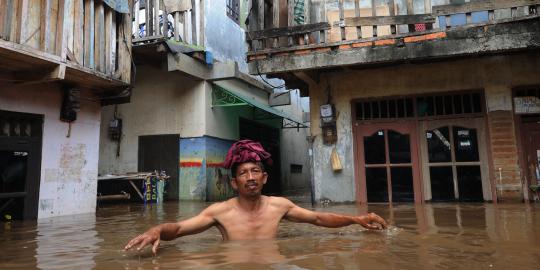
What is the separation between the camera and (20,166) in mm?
7984

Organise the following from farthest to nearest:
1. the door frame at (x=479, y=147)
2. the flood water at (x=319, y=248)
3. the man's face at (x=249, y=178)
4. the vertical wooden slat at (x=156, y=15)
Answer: the vertical wooden slat at (x=156, y=15)
the door frame at (x=479, y=147)
the man's face at (x=249, y=178)
the flood water at (x=319, y=248)

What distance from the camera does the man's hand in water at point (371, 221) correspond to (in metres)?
4.30

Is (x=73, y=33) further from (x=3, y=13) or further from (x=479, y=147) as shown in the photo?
(x=479, y=147)

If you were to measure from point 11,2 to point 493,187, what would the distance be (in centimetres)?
924

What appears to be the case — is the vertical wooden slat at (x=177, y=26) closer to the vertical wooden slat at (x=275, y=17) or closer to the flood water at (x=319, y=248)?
the vertical wooden slat at (x=275, y=17)

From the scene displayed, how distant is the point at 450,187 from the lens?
28.0 ft

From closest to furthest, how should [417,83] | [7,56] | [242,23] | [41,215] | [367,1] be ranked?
[7,56] < [41,215] < [417,83] < [367,1] < [242,23]

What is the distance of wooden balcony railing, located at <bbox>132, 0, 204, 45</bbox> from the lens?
38.0 feet

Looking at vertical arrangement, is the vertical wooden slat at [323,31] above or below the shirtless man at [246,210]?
above

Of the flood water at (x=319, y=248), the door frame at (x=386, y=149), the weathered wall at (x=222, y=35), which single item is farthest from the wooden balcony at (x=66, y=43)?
the door frame at (x=386, y=149)

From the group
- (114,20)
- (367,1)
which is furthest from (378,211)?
(114,20)

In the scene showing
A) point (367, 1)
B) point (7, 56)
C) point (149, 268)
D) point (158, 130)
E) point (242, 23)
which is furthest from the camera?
point (242, 23)

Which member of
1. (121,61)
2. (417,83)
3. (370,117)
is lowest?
(370,117)

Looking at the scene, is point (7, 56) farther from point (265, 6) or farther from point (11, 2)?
point (265, 6)
